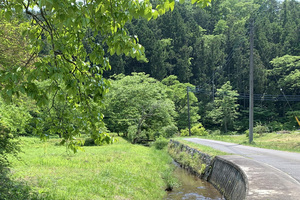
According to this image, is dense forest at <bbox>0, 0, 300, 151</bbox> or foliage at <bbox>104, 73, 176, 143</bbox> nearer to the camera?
dense forest at <bbox>0, 0, 300, 151</bbox>

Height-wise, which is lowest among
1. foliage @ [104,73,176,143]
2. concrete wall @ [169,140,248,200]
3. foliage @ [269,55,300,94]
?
concrete wall @ [169,140,248,200]

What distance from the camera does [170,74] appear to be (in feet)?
220

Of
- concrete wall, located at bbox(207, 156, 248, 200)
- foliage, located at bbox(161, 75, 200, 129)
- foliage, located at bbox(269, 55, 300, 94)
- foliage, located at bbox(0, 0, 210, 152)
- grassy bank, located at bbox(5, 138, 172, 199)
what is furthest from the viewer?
foliage, located at bbox(269, 55, 300, 94)

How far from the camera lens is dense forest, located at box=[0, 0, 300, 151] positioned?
468 cm

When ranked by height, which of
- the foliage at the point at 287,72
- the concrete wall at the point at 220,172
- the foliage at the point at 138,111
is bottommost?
the concrete wall at the point at 220,172

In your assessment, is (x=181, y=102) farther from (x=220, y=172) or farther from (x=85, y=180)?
(x=85, y=180)

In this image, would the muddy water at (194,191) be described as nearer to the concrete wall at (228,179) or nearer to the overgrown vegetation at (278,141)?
the concrete wall at (228,179)

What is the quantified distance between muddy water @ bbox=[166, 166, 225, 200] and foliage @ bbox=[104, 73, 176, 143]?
17.4m

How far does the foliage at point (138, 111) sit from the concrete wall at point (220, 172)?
13.1m

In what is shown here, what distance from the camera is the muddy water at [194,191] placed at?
33.9 ft

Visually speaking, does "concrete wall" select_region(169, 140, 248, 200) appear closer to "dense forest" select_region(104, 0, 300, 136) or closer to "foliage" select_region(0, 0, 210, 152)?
"foliage" select_region(0, 0, 210, 152)

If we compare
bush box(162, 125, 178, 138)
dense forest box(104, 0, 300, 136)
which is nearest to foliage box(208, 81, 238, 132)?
dense forest box(104, 0, 300, 136)

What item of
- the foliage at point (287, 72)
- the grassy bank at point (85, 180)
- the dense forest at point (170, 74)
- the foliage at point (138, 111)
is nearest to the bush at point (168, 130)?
the foliage at point (138, 111)

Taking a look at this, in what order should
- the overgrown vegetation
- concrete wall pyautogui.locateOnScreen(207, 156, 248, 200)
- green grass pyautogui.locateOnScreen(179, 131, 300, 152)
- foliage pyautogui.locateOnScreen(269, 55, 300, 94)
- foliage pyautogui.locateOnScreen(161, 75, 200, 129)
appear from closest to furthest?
1. concrete wall pyautogui.locateOnScreen(207, 156, 248, 200)
2. green grass pyautogui.locateOnScreen(179, 131, 300, 152)
3. the overgrown vegetation
4. foliage pyautogui.locateOnScreen(161, 75, 200, 129)
5. foliage pyautogui.locateOnScreen(269, 55, 300, 94)
